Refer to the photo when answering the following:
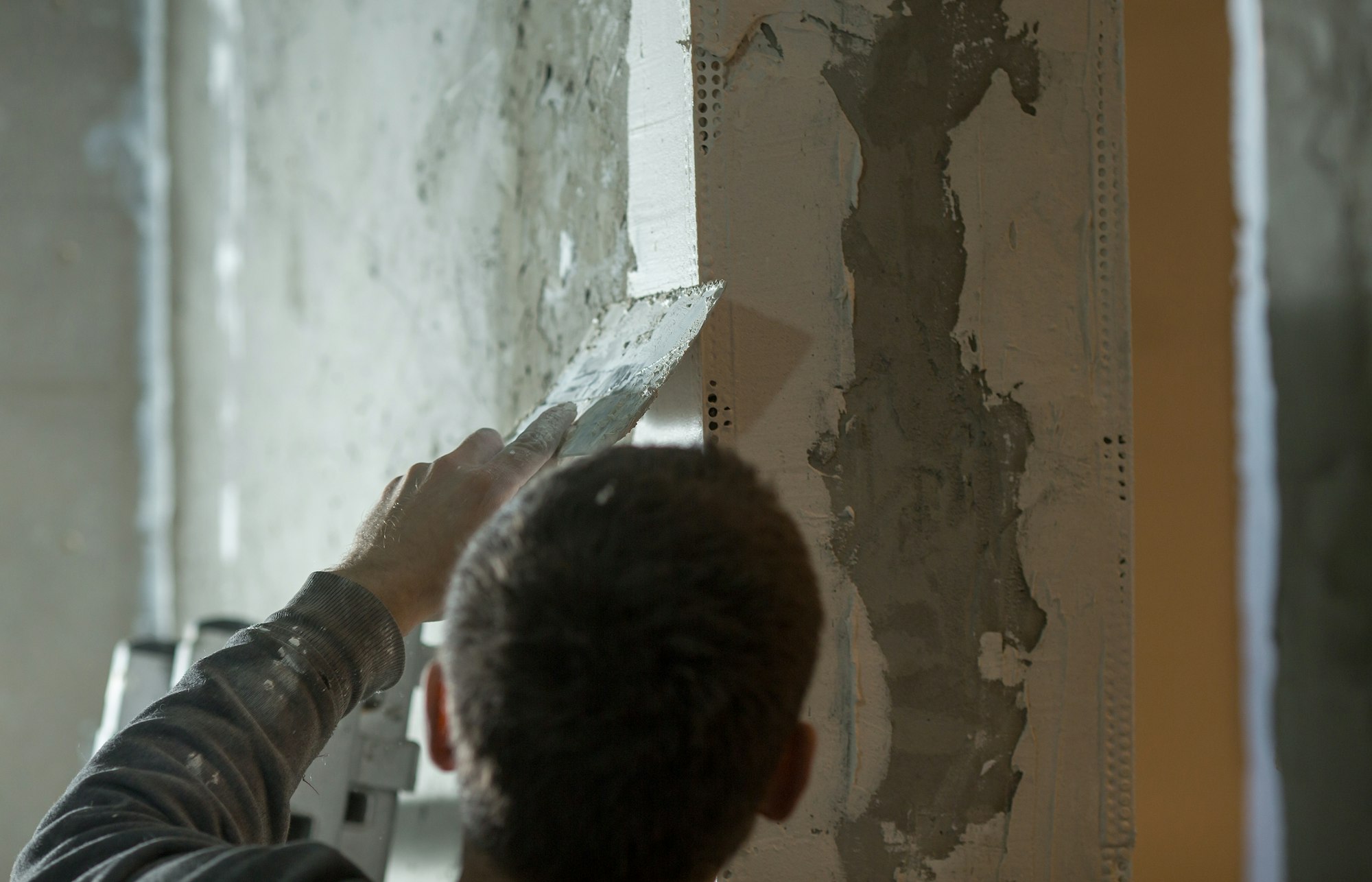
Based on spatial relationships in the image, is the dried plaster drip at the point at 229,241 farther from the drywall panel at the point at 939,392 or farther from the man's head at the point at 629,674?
the man's head at the point at 629,674

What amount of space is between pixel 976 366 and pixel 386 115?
4.27 feet

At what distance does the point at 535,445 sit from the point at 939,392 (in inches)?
18.4

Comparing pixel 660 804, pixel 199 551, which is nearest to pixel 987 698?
pixel 660 804

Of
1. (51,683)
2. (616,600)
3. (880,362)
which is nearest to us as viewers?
(616,600)

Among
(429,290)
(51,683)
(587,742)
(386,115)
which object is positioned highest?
(386,115)

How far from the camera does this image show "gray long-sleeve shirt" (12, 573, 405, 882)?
0.65 metres

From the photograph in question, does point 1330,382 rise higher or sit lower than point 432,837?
higher

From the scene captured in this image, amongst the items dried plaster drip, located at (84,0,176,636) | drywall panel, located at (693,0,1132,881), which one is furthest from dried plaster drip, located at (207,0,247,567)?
drywall panel, located at (693,0,1132,881)

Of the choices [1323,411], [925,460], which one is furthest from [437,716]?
[1323,411]

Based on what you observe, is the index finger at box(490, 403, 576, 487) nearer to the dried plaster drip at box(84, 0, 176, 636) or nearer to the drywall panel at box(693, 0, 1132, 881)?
the drywall panel at box(693, 0, 1132, 881)

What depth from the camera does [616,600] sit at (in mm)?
563

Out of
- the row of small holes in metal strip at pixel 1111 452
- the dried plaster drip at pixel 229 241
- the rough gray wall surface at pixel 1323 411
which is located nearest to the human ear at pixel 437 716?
the row of small holes in metal strip at pixel 1111 452

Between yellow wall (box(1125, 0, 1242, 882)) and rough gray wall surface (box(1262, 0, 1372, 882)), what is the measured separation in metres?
0.12

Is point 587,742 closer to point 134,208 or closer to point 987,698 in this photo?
point 987,698
